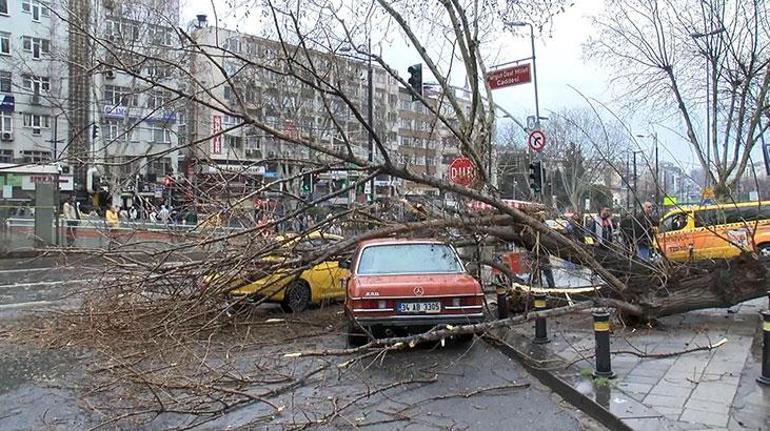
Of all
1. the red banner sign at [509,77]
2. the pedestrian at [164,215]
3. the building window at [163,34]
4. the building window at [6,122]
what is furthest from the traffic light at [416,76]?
the building window at [6,122]

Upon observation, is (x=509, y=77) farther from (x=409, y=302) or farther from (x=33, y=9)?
(x=33, y=9)

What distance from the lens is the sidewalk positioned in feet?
17.2

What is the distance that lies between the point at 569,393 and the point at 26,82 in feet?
164

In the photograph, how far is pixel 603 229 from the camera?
41.2 ft

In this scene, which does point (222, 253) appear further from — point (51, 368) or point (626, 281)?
point (626, 281)

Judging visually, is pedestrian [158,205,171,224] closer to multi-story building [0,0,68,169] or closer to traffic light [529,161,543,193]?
traffic light [529,161,543,193]

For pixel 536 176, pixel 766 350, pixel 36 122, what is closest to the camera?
pixel 766 350

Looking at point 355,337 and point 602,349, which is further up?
point 602,349

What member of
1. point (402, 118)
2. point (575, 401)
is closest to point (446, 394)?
point (575, 401)

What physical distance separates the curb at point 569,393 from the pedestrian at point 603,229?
8.54 feet

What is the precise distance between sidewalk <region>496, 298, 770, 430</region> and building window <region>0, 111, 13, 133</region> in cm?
4860

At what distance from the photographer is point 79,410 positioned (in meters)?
5.86

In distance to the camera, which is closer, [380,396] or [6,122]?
[380,396]

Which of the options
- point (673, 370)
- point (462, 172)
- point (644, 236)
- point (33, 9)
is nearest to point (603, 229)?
point (644, 236)
